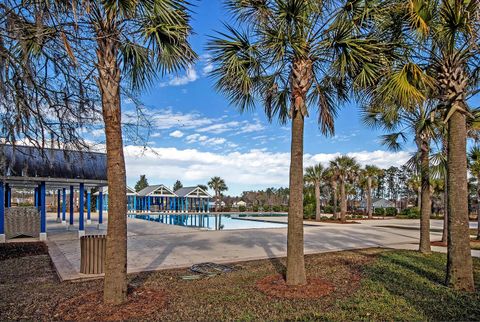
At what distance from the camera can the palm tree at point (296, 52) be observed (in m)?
5.59

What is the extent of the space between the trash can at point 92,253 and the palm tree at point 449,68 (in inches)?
234

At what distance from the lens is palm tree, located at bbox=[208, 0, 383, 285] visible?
18.4ft

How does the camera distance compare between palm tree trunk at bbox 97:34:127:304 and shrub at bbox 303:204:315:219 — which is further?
shrub at bbox 303:204:315:219

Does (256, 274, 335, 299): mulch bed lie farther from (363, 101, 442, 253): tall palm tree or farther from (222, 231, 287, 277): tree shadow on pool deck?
(363, 101, 442, 253): tall palm tree

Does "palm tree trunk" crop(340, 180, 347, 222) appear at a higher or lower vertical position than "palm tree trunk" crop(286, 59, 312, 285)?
lower

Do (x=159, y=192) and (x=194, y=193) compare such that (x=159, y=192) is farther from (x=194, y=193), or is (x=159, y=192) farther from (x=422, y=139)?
(x=422, y=139)

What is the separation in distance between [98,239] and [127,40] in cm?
394

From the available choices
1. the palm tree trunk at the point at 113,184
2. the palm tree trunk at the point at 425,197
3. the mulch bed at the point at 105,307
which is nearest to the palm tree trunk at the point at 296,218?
the mulch bed at the point at 105,307

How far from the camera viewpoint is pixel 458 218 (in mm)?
5609

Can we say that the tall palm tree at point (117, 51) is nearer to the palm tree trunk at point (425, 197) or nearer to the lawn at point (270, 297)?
the lawn at point (270, 297)

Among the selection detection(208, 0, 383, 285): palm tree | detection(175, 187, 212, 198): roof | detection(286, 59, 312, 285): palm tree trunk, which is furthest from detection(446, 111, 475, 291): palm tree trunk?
detection(175, 187, 212, 198): roof

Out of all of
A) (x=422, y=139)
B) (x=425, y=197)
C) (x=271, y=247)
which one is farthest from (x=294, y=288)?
(x=422, y=139)

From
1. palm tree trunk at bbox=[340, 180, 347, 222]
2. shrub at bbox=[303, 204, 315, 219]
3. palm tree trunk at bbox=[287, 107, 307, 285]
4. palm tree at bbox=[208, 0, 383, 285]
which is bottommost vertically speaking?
shrub at bbox=[303, 204, 315, 219]

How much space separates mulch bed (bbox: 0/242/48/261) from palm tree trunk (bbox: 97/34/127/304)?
19.0 feet
